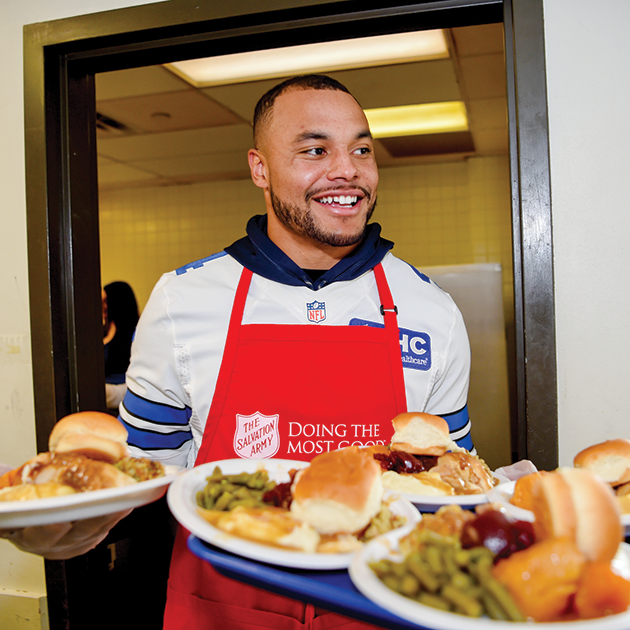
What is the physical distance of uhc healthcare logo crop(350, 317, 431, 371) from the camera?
1.77m

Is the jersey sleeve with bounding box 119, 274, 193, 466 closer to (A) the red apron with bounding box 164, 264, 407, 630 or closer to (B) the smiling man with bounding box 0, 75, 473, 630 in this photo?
(B) the smiling man with bounding box 0, 75, 473, 630

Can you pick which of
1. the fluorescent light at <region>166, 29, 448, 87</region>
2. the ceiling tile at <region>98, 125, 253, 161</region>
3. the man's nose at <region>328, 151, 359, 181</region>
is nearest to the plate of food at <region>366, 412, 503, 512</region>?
the man's nose at <region>328, 151, 359, 181</region>

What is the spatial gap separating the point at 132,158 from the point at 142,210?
4.70ft

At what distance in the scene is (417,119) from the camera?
4875 millimetres

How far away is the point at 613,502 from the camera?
751 millimetres

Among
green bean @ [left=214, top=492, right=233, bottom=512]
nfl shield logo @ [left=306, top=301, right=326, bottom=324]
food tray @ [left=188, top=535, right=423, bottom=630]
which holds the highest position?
nfl shield logo @ [left=306, top=301, right=326, bottom=324]

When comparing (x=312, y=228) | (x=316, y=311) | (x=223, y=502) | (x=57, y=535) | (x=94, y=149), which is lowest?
(x=57, y=535)

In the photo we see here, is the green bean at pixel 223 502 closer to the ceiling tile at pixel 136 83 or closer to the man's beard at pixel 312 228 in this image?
the man's beard at pixel 312 228

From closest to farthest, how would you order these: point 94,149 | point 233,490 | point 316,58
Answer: point 233,490
point 94,149
point 316,58

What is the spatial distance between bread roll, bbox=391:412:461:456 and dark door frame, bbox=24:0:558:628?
1.86ft

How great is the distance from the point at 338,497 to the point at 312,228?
113 cm

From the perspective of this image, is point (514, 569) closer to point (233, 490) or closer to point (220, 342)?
point (233, 490)

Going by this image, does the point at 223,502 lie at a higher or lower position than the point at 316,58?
lower

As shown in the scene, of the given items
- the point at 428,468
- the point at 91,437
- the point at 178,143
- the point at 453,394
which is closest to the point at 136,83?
the point at 178,143
